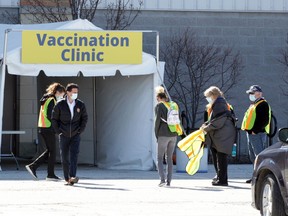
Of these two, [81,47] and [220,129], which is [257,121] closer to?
[220,129]

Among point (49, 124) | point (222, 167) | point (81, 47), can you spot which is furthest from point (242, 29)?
point (222, 167)

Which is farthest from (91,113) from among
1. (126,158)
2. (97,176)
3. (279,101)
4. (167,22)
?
(279,101)

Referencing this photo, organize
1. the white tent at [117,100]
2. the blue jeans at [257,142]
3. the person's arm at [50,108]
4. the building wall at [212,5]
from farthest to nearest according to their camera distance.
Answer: the building wall at [212,5]
the white tent at [117,100]
the person's arm at [50,108]
the blue jeans at [257,142]

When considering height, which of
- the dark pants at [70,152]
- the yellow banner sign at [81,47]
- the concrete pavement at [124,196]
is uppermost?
the yellow banner sign at [81,47]

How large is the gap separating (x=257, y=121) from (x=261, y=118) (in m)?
0.10

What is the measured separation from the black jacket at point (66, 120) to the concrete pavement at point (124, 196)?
95 centimetres

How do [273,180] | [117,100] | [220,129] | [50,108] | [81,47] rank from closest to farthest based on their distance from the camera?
[273,180]
[220,129]
[50,108]
[81,47]
[117,100]

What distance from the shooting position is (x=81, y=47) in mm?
17719

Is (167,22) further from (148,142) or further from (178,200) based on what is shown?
(178,200)

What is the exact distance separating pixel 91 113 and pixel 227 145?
6.33 meters

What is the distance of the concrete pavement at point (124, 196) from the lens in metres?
11.5

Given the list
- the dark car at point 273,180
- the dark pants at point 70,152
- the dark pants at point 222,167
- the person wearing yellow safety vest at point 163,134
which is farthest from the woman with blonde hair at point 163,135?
the dark car at point 273,180

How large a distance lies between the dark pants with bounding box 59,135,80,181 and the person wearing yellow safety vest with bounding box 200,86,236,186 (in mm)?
2267

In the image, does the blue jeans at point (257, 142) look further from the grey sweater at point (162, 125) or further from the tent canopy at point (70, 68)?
the tent canopy at point (70, 68)
